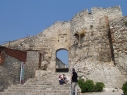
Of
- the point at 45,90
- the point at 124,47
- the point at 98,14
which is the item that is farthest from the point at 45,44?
the point at 45,90

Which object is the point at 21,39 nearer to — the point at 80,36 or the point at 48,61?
the point at 48,61

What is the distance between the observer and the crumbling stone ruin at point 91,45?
1198 cm

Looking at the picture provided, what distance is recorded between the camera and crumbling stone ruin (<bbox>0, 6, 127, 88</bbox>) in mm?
11984

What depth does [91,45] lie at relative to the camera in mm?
14391

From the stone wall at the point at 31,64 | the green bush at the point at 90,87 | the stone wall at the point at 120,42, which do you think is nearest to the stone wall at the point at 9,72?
the stone wall at the point at 31,64

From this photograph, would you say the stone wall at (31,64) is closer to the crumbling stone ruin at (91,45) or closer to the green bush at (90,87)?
the crumbling stone ruin at (91,45)

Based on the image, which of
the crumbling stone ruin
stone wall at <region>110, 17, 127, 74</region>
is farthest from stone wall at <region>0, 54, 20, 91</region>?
stone wall at <region>110, 17, 127, 74</region>

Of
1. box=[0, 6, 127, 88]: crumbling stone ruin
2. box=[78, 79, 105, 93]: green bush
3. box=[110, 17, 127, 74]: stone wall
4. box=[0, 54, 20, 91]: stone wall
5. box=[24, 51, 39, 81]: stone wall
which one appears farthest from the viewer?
Answer: box=[24, 51, 39, 81]: stone wall

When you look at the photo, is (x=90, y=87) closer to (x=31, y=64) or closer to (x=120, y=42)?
(x=120, y=42)

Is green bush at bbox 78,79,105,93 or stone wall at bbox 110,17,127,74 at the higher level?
stone wall at bbox 110,17,127,74

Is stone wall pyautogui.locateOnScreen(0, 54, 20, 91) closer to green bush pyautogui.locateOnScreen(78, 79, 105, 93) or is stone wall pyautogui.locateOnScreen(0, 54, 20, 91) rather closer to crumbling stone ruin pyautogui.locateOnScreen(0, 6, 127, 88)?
crumbling stone ruin pyautogui.locateOnScreen(0, 6, 127, 88)

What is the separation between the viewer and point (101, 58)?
1352 centimetres

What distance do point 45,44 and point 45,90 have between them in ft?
38.5

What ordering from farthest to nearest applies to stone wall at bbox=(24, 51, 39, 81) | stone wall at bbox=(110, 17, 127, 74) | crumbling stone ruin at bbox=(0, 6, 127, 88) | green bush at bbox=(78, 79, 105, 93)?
1. stone wall at bbox=(24, 51, 39, 81)
2. crumbling stone ruin at bbox=(0, 6, 127, 88)
3. stone wall at bbox=(110, 17, 127, 74)
4. green bush at bbox=(78, 79, 105, 93)
